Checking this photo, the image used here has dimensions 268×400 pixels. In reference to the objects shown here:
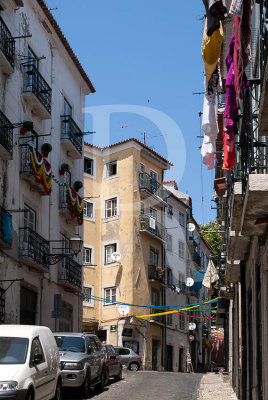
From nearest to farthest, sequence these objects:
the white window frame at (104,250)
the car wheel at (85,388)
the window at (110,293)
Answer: the car wheel at (85,388) < the window at (110,293) < the white window frame at (104,250)

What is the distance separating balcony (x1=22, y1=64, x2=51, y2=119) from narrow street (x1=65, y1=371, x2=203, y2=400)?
33.9 ft

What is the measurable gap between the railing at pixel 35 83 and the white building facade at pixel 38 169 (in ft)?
0.12

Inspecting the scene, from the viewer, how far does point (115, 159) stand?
49.9m

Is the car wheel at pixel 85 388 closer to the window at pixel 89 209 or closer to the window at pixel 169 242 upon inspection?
the window at pixel 89 209

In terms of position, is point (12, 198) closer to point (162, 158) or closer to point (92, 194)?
point (92, 194)

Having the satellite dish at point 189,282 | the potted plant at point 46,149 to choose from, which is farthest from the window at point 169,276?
the potted plant at point 46,149

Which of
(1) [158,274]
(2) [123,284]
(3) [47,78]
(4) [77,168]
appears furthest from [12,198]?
(1) [158,274]

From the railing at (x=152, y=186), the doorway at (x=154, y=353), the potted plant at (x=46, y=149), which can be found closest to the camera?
the potted plant at (x=46, y=149)

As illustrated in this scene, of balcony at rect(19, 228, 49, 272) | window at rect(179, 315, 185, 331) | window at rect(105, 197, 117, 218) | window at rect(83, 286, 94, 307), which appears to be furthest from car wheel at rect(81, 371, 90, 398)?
window at rect(179, 315, 185, 331)

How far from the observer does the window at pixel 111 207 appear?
1940 inches

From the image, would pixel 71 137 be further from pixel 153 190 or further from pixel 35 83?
pixel 153 190

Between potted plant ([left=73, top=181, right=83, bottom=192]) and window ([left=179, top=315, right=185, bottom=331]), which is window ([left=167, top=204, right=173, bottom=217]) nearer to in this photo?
window ([left=179, top=315, right=185, bottom=331])

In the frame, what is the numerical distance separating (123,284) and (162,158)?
10.4 m

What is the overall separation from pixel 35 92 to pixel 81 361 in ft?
37.1
